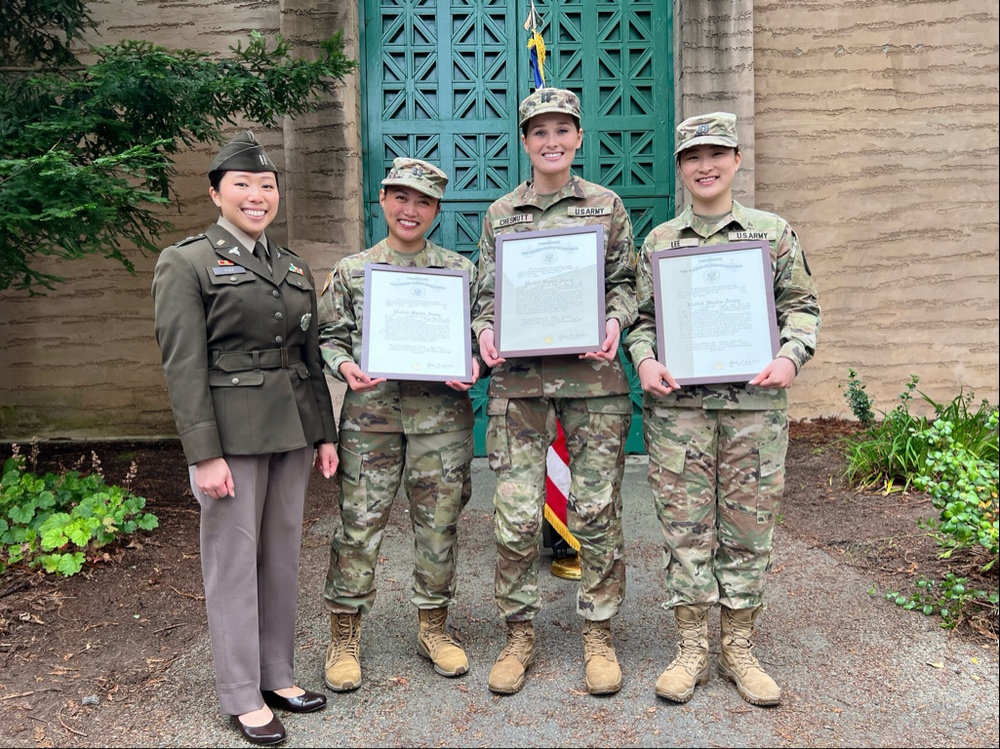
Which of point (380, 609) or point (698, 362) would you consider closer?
point (698, 362)

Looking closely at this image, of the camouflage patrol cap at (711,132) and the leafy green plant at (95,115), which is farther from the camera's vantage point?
the leafy green plant at (95,115)

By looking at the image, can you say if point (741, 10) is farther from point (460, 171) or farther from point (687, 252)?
point (687, 252)

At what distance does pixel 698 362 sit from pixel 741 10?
465 cm

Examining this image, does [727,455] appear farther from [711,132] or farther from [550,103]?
[550,103]

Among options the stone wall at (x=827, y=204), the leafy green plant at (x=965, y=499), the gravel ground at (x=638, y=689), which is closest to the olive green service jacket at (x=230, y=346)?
the gravel ground at (x=638, y=689)

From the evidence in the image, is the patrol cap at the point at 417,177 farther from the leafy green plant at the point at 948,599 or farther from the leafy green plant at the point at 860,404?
the leafy green plant at the point at 860,404

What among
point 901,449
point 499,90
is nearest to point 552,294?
point 901,449

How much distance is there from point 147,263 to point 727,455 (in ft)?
18.0

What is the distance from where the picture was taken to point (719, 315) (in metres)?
2.92

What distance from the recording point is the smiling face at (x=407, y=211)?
3123mm

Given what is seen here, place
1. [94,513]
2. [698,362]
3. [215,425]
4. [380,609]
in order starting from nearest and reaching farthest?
[215,425] → [698,362] → [380,609] → [94,513]

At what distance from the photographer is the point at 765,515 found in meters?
2.92

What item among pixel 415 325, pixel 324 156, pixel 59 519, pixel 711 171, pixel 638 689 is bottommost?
pixel 638 689

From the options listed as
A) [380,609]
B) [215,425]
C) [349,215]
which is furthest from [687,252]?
[349,215]
